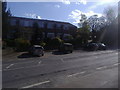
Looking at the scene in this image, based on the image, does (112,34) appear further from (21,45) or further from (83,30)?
(21,45)

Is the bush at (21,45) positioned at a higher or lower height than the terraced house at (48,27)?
lower

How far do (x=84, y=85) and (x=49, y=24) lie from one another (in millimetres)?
65891

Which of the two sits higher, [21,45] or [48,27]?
[48,27]

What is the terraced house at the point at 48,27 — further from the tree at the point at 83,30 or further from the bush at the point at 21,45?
the bush at the point at 21,45

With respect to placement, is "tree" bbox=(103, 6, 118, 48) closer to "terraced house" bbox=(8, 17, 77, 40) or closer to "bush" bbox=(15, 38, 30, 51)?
"terraced house" bbox=(8, 17, 77, 40)

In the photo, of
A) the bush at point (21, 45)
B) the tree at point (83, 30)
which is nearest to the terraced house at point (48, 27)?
the tree at point (83, 30)

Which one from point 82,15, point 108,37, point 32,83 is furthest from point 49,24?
point 32,83

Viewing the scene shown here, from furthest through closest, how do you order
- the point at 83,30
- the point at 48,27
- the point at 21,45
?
the point at 48,27 → the point at 83,30 → the point at 21,45

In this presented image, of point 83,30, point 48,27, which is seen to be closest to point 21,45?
point 83,30

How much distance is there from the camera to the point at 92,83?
10.6m

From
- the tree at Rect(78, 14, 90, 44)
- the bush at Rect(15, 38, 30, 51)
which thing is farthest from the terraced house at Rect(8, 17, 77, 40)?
the bush at Rect(15, 38, 30, 51)

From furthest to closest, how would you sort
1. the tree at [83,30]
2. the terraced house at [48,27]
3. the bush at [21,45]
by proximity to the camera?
the terraced house at [48,27], the tree at [83,30], the bush at [21,45]

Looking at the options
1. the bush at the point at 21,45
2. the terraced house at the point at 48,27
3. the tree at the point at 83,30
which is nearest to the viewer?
the bush at the point at 21,45

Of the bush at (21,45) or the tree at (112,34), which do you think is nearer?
the bush at (21,45)
